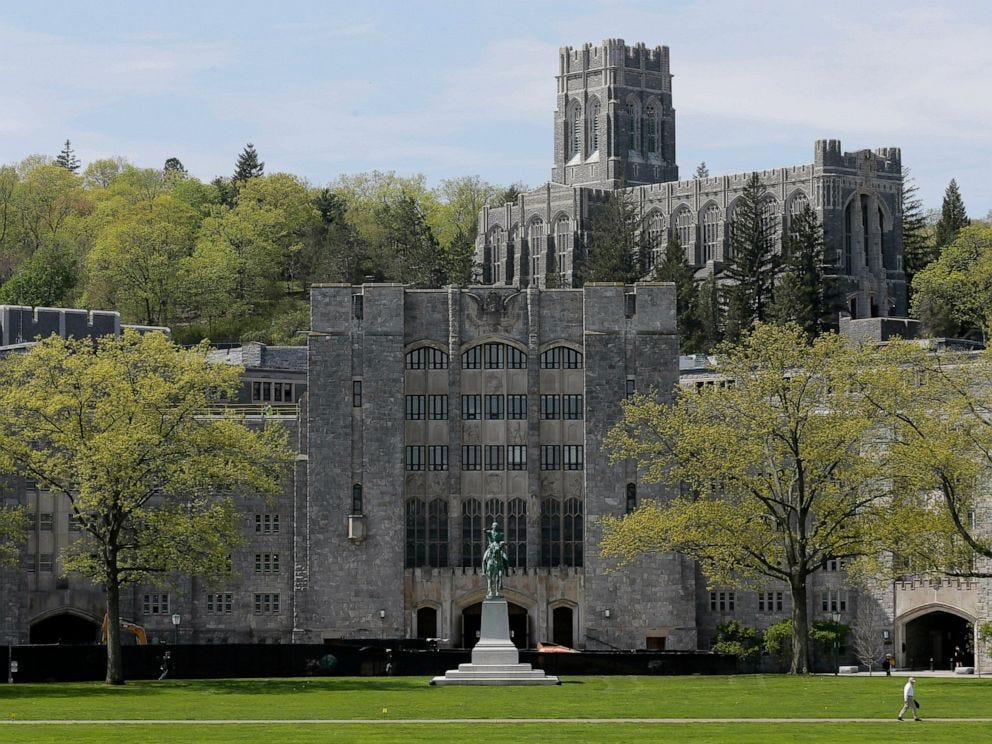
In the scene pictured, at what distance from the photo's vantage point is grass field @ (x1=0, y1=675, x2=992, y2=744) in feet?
188

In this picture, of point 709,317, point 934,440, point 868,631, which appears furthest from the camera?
point 709,317

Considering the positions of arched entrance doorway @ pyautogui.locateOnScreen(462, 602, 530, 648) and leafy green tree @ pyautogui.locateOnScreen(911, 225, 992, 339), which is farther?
leafy green tree @ pyautogui.locateOnScreen(911, 225, 992, 339)

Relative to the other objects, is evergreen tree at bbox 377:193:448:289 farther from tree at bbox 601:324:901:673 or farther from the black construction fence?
the black construction fence

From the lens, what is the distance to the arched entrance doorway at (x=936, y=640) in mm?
108625

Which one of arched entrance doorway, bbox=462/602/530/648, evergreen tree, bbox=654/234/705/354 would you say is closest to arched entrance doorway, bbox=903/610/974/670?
arched entrance doorway, bbox=462/602/530/648

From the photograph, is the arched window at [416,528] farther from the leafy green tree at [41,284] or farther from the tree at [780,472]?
the leafy green tree at [41,284]

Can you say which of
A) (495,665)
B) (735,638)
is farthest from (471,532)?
(495,665)

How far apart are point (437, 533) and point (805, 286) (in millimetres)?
56455

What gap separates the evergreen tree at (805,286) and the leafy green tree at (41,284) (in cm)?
5738

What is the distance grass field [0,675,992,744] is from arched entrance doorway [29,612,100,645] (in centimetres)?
2718

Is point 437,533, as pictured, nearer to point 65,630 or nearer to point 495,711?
point 65,630

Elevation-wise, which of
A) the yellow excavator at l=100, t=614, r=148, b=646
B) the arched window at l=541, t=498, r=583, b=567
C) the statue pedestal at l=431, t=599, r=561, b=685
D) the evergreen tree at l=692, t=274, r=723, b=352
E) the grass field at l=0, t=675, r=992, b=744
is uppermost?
the evergreen tree at l=692, t=274, r=723, b=352

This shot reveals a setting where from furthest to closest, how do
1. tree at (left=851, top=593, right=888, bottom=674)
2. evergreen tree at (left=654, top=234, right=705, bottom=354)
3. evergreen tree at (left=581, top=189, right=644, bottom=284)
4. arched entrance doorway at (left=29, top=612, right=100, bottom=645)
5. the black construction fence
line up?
evergreen tree at (left=581, top=189, right=644, bottom=284)
evergreen tree at (left=654, top=234, right=705, bottom=354)
arched entrance doorway at (left=29, top=612, right=100, bottom=645)
tree at (left=851, top=593, right=888, bottom=674)
the black construction fence

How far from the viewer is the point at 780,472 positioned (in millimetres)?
88688
